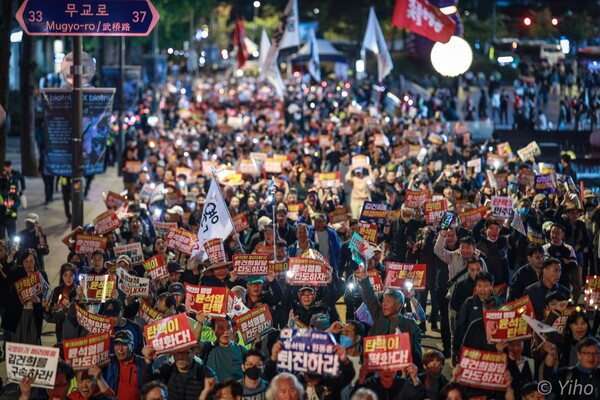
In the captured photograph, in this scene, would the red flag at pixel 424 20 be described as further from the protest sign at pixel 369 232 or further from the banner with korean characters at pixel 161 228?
the protest sign at pixel 369 232

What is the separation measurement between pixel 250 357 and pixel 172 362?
3.00ft

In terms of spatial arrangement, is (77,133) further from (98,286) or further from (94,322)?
(94,322)

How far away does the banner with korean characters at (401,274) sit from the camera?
1299 cm

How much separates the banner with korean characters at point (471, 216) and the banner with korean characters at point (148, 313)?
5645 millimetres

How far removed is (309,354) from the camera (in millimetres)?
8805

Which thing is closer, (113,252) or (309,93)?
(113,252)

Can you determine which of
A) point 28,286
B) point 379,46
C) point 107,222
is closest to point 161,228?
point 107,222

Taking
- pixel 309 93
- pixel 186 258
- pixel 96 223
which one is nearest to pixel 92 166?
pixel 96 223

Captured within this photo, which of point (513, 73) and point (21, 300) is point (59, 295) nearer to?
point (21, 300)

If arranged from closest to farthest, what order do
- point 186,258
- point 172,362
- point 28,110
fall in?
1. point 172,362
2. point 186,258
3. point 28,110

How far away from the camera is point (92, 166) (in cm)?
1911

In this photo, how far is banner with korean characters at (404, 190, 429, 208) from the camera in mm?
16938

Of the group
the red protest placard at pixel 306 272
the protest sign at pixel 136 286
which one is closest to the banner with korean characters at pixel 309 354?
the red protest placard at pixel 306 272

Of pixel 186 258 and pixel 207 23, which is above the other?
pixel 207 23
